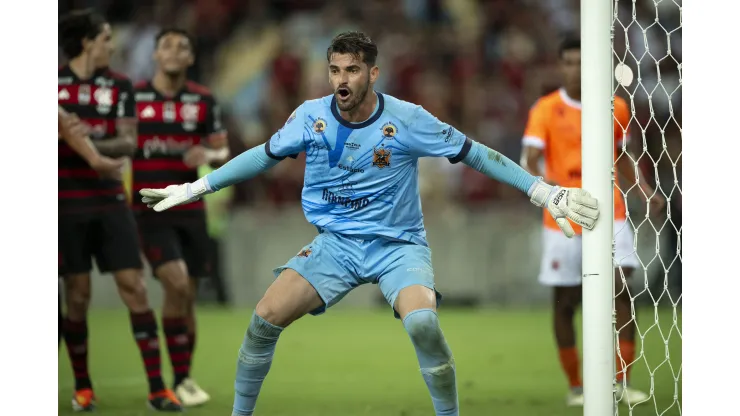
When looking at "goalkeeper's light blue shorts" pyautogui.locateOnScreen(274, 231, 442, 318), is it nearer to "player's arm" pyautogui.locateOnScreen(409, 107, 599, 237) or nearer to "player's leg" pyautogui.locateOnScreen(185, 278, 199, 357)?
"player's arm" pyautogui.locateOnScreen(409, 107, 599, 237)

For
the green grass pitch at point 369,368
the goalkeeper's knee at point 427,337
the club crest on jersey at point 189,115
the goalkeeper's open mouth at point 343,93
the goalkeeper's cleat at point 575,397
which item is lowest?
the green grass pitch at point 369,368

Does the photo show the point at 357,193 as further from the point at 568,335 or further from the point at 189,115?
the point at 189,115

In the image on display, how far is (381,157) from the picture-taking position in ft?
15.8

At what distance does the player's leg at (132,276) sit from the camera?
6434 millimetres

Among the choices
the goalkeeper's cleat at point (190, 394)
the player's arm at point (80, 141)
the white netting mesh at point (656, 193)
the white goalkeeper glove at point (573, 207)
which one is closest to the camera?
the white goalkeeper glove at point (573, 207)

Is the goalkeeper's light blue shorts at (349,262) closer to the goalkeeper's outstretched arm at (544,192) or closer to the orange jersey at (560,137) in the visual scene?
the goalkeeper's outstretched arm at (544,192)

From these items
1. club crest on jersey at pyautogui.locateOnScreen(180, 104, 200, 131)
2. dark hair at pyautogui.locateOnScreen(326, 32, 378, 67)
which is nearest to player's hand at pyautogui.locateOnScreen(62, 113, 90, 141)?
club crest on jersey at pyautogui.locateOnScreen(180, 104, 200, 131)

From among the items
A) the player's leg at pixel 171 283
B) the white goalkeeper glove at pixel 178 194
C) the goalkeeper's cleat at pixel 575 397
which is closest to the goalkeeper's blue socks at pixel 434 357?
the white goalkeeper glove at pixel 178 194

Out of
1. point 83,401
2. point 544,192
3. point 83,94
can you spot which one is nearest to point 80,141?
point 83,94

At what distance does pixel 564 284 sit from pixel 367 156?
2523mm

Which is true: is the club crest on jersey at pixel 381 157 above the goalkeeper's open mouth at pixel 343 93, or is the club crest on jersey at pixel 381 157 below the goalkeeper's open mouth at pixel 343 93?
below

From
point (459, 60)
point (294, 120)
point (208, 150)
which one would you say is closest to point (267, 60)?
point (459, 60)

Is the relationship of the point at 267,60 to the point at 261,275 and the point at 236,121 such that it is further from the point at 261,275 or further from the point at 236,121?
the point at 261,275

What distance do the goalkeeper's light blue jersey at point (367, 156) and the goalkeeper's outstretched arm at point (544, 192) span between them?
3.9 inches
